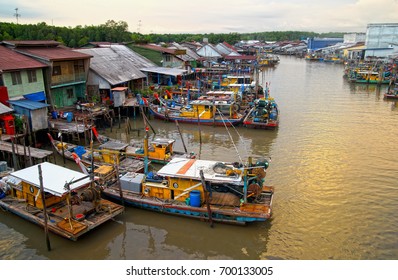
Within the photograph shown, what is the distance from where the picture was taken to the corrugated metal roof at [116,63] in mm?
34281

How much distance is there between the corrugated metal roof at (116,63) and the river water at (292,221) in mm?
11380

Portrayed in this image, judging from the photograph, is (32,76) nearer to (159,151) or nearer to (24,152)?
(24,152)

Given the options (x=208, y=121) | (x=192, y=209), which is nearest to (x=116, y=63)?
(x=208, y=121)

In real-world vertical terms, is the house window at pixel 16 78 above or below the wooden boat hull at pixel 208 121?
above

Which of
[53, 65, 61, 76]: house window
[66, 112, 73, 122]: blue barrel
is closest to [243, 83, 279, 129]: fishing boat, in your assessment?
[66, 112, 73, 122]: blue barrel

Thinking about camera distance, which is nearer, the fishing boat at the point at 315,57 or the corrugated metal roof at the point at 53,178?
the corrugated metal roof at the point at 53,178

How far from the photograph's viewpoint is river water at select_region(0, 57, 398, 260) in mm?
13805

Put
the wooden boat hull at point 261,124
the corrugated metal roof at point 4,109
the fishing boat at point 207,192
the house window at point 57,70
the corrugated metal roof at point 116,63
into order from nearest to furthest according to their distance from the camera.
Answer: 1. the fishing boat at point 207,192
2. the corrugated metal roof at point 4,109
3. the house window at point 57,70
4. the wooden boat hull at point 261,124
5. the corrugated metal roof at point 116,63

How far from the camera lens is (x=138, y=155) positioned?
21.3m

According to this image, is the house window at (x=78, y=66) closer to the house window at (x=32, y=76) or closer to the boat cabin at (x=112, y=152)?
the house window at (x=32, y=76)

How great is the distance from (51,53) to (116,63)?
9695 mm

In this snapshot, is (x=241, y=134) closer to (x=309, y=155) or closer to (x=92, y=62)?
(x=309, y=155)

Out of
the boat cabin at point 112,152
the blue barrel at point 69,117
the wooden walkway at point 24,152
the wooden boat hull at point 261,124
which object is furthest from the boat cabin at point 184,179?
the wooden boat hull at point 261,124

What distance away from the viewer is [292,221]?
51.7ft
